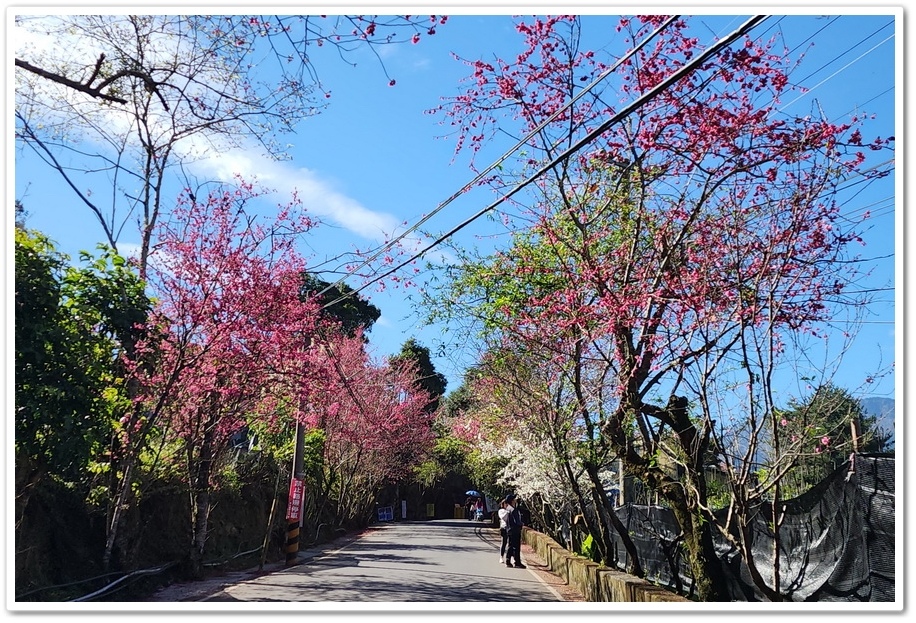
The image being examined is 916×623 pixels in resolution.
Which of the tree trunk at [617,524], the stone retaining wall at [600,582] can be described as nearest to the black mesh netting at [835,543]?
the stone retaining wall at [600,582]

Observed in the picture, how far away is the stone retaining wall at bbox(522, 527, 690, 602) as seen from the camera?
25.1 ft

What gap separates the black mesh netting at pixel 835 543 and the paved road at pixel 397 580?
3470 mm

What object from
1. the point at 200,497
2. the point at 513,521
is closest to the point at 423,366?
the point at 513,521

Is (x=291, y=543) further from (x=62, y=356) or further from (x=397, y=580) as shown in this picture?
(x=62, y=356)

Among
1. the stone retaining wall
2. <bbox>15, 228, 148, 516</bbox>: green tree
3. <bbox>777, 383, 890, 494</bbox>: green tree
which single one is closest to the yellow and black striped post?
the stone retaining wall

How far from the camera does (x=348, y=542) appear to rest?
21734 millimetres

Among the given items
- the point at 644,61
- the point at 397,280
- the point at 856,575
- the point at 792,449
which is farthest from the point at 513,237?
the point at 856,575

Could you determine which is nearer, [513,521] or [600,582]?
[600,582]

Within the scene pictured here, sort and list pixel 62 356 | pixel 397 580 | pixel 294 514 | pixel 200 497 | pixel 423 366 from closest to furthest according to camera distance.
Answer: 1. pixel 62 356
2. pixel 397 580
3. pixel 200 497
4. pixel 294 514
5. pixel 423 366

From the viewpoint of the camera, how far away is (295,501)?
14.6m

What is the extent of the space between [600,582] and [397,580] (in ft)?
10.6

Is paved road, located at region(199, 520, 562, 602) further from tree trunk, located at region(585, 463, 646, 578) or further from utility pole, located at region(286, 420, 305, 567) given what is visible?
tree trunk, located at region(585, 463, 646, 578)

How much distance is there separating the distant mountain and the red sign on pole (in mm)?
10805

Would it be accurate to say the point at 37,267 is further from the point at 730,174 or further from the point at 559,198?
the point at 730,174
